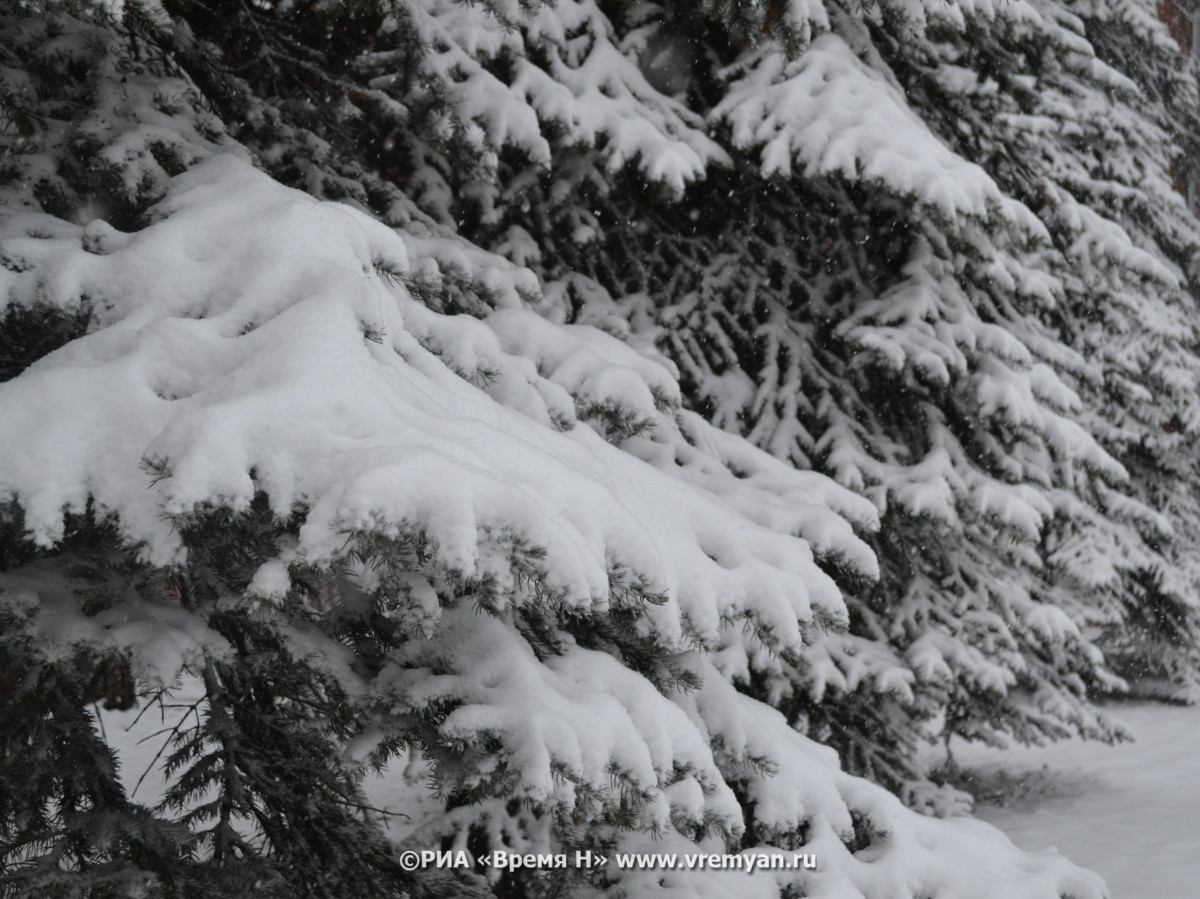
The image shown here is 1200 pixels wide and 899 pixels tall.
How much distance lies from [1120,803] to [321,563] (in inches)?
357

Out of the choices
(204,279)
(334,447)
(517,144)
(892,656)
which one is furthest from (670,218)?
(334,447)

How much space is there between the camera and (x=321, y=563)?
5.55 ft

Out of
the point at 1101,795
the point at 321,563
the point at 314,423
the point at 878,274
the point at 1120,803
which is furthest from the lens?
the point at 1101,795

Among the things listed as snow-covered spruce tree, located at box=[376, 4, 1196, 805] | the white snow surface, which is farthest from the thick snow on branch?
snow-covered spruce tree, located at box=[376, 4, 1196, 805]

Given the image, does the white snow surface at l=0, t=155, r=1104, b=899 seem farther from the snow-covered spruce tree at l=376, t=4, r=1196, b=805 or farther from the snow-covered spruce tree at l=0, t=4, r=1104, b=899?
the snow-covered spruce tree at l=376, t=4, r=1196, b=805

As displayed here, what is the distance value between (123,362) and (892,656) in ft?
15.2

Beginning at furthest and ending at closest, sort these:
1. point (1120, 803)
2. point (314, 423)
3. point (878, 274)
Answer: point (1120, 803), point (878, 274), point (314, 423)

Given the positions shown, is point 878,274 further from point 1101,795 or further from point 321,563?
point 1101,795

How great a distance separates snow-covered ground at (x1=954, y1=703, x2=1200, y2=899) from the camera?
21.9ft

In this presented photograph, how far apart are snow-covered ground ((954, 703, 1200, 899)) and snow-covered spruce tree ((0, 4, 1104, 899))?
4.39m

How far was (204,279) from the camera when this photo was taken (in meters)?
2.38

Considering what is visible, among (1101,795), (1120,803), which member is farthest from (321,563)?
(1101,795)

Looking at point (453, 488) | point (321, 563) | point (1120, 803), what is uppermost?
point (453, 488)

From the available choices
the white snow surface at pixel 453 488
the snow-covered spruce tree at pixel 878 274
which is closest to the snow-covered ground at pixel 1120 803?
the snow-covered spruce tree at pixel 878 274
